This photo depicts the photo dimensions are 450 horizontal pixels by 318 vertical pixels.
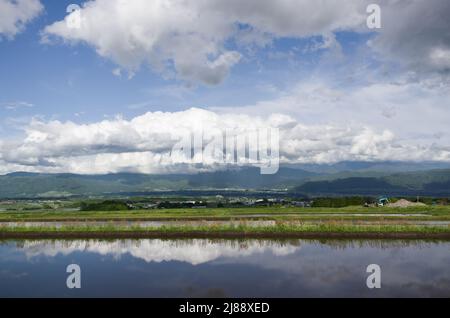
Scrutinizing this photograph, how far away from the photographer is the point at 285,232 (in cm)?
2417

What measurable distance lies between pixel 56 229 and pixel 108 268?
11.9 m

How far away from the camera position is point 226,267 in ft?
53.5

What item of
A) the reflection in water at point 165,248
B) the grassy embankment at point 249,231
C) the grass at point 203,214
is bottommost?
the grass at point 203,214

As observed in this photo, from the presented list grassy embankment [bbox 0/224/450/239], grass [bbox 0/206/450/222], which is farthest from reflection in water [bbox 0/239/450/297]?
grass [bbox 0/206/450/222]

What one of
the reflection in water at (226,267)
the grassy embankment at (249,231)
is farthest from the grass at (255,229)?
the reflection in water at (226,267)

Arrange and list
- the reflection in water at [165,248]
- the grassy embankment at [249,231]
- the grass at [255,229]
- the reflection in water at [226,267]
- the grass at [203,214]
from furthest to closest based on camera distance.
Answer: the grass at [203,214] → the grass at [255,229] → the grassy embankment at [249,231] → the reflection in water at [165,248] → the reflection in water at [226,267]

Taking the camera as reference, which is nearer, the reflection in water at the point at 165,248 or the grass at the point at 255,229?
the reflection in water at the point at 165,248

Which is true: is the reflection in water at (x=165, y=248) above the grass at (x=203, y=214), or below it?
above

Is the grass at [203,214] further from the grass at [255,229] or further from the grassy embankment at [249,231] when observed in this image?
the grassy embankment at [249,231]

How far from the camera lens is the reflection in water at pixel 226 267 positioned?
13156mm

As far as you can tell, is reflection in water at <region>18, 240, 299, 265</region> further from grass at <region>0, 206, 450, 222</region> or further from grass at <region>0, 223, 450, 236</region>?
grass at <region>0, 206, 450, 222</region>

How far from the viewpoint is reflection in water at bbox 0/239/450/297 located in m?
13.2
